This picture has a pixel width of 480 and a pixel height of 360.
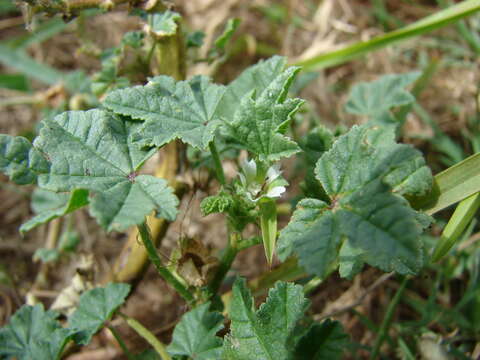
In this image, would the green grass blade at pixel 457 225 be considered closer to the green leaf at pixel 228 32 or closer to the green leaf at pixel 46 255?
the green leaf at pixel 228 32

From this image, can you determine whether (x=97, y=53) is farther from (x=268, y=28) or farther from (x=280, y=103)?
(x=268, y=28)

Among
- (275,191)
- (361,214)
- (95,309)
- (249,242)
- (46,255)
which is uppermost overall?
(361,214)

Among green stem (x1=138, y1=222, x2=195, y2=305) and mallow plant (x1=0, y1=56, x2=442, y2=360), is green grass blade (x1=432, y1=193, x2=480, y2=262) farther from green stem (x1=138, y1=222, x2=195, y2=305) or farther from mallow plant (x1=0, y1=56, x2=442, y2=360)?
green stem (x1=138, y1=222, x2=195, y2=305)

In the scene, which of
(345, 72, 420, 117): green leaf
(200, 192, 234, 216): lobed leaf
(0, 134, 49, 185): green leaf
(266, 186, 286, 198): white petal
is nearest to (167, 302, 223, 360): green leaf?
(200, 192, 234, 216): lobed leaf

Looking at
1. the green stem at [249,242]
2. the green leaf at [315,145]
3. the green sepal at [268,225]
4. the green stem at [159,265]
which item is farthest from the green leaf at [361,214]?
the green stem at [159,265]

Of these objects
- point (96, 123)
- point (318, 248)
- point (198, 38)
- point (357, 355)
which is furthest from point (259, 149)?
point (357, 355)

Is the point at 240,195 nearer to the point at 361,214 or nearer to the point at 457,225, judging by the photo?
the point at 361,214

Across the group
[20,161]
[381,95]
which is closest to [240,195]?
[20,161]
